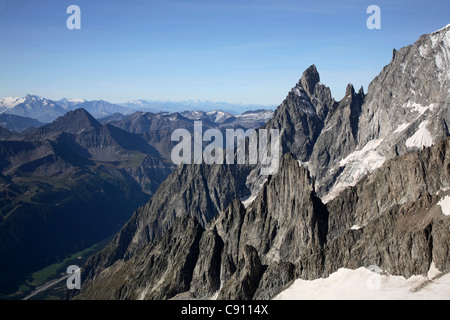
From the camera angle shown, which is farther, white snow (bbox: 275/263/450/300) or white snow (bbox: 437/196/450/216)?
white snow (bbox: 437/196/450/216)

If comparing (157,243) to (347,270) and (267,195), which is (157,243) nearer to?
(267,195)

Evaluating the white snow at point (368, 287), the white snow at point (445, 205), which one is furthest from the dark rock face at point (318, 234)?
the white snow at point (368, 287)

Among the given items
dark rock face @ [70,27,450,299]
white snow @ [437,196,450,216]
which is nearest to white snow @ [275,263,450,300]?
dark rock face @ [70,27,450,299]

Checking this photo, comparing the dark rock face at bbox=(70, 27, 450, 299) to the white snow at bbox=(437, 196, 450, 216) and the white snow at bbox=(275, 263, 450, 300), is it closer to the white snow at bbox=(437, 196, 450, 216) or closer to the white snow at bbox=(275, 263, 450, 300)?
the white snow at bbox=(437, 196, 450, 216)

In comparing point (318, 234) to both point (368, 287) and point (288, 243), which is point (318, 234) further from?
point (368, 287)

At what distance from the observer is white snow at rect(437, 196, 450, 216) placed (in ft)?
365

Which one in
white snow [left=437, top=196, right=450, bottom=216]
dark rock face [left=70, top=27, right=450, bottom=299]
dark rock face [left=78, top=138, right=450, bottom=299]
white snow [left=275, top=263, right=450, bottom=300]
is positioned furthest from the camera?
dark rock face [left=78, top=138, right=450, bottom=299]

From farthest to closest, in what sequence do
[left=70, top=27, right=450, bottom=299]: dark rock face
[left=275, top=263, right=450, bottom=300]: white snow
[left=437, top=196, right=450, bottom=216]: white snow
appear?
[left=70, top=27, right=450, bottom=299]: dark rock face, [left=437, top=196, right=450, bottom=216]: white snow, [left=275, top=263, right=450, bottom=300]: white snow

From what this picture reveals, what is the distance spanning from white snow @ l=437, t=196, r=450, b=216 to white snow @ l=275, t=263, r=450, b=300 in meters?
16.7

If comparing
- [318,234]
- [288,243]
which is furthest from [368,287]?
[288,243]

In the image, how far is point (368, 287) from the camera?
110 metres

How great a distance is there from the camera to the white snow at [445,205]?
111369 millimetres

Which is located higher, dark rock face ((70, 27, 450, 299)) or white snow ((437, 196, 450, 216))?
white snow ((437, 196, 450, 216))
